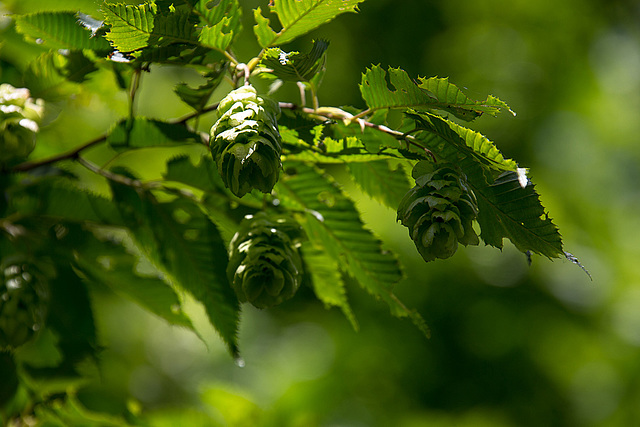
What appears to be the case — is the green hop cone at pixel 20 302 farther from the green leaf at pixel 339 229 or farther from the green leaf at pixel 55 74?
the green leaf at pixel 339 229

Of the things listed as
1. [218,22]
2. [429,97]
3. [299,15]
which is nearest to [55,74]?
[218,22]

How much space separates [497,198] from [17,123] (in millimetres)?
854

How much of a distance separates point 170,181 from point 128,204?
0.09 metres

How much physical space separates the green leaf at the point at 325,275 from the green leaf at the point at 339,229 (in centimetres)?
5

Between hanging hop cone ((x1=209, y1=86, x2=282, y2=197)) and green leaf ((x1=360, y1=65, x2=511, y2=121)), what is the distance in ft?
0.53

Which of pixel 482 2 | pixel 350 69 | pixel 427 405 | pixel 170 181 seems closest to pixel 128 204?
pixel 170 181

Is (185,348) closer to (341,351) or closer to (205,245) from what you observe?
(341,351)

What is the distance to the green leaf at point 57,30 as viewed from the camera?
1.05 meters

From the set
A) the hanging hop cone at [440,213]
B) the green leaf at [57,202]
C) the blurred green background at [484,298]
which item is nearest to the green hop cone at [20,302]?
the green leaf at [57,202]

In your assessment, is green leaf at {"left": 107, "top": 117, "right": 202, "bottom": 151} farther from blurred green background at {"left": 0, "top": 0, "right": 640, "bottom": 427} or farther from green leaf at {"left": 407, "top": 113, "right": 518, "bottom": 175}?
blurred green background at {"left": 0, "top": 0, "right": 640, "bottom": 427}

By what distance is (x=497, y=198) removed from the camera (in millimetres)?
778

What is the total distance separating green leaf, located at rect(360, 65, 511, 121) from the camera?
725mm

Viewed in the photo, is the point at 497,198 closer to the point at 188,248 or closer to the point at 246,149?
the point at 246,149

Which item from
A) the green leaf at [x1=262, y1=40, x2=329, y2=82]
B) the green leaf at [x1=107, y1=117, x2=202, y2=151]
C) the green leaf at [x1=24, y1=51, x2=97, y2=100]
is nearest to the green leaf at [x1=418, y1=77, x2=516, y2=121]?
the green leaf at [x1=262, y1=40, x2=329, y2=82]
